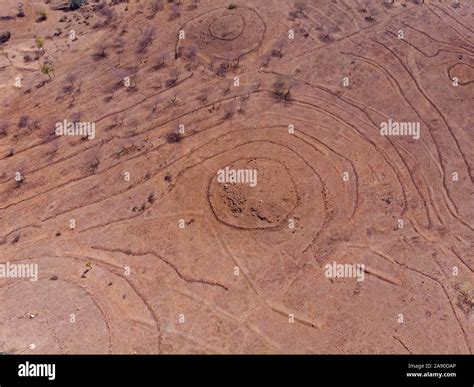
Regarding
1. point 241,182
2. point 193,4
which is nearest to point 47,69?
point 193,4

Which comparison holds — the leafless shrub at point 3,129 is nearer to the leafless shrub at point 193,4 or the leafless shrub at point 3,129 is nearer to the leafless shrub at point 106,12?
the leafless shrub at point 106,12

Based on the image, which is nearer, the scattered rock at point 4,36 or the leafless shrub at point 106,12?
the scattered rock at point 4,36

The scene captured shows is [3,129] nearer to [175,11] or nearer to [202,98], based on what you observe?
[202,98]

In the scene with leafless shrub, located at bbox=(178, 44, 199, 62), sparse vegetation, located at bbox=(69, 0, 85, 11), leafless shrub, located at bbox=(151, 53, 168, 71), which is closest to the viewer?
leafless shrub, located at bbox=(151, 53, 168, 71)

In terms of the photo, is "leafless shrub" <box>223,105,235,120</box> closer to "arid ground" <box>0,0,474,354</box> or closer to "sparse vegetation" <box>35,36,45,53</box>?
"arid ground" <box>0,0,474,354</box>

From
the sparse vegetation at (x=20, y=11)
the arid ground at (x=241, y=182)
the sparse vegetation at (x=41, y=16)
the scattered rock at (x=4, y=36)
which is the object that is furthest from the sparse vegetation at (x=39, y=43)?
the sparse vegetation at (x=20, y=11)

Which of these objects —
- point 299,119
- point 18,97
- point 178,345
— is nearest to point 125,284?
point 178,345
